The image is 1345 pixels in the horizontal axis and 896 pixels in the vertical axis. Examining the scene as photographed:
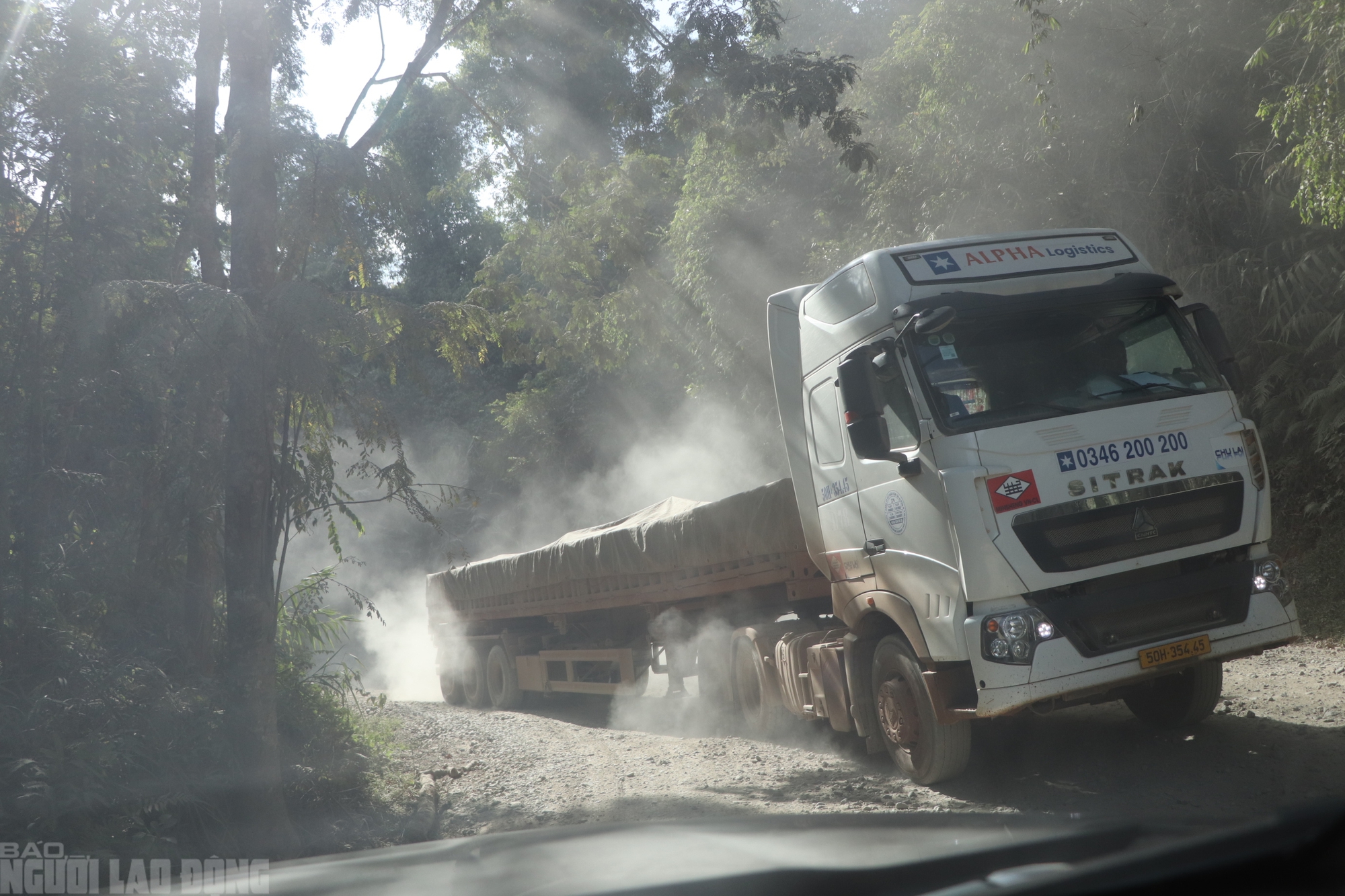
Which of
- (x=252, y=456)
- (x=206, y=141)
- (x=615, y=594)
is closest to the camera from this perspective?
(x=252, y=456)

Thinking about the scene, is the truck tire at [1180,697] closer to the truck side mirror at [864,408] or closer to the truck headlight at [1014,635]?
the truck headlight at [1014,635]

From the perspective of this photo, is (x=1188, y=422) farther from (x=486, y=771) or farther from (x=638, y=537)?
(x=486, y=771)

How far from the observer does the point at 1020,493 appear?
17.0ft

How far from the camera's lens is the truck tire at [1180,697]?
6152mm

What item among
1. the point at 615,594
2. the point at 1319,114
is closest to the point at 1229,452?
the point at 1319,114

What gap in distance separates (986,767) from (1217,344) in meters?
3.12

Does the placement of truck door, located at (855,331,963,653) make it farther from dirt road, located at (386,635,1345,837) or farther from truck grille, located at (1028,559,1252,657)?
dirt road, located at (386,635,1345,837)

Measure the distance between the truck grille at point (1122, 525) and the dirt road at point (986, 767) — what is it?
1334 mm

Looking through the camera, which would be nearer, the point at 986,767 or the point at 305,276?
the point at 986,767

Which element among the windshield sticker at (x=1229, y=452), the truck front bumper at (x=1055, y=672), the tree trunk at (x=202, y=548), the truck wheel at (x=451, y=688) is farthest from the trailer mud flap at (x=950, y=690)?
the truck wheel at (x=451, y=688)

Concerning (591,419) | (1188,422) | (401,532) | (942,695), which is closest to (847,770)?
(942,695)

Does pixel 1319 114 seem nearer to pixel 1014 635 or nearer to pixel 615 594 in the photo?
pixel 1014 635

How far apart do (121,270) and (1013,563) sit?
8114 millimetres

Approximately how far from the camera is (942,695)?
5438 mm
